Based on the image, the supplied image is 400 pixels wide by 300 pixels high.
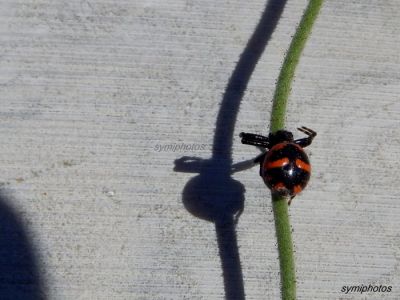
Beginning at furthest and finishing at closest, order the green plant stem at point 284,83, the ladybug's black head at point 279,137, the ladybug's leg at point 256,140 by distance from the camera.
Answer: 1. the ladybug's leg at point 256,140
2. the ladybug's black head at point 279,137
3. the green plant stem at point 284,83

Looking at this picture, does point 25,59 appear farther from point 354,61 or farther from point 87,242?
point 354,61

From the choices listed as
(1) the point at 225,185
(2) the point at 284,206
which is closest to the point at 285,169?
(2) the point at 284,206

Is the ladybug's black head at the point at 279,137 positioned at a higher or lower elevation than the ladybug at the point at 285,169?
higher

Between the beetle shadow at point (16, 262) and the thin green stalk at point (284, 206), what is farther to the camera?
the beetle shadow at point (16, 262)

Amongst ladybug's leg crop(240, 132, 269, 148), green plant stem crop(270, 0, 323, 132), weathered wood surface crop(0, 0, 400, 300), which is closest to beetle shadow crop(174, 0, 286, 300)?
weathered wood surface crop(0, 0, 400, 300)

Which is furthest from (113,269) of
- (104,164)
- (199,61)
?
(199,61)

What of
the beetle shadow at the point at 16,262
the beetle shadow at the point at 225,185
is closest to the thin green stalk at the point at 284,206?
the beetle shadow at the point at 225,185

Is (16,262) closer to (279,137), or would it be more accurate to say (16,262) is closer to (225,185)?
(225,185)

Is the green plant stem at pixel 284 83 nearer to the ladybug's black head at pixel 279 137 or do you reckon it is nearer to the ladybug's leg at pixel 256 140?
the ladybug's black head at pixel 279 137
